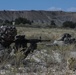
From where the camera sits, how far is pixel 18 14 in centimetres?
15412

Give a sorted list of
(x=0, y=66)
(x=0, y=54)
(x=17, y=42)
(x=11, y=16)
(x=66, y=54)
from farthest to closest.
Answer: (x=11, y=16), (x=17, y=42), (x=0, y=54), (x=66, y=54), (x=0, y=66)

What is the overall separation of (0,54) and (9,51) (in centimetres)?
40

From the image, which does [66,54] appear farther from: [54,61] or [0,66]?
[0,66]

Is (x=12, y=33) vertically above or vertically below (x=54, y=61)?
above

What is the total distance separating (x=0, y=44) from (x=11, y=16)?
139059 millimetres

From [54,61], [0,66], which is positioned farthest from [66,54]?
[0,66]

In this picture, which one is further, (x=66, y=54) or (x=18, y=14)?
(x=18, y=14)

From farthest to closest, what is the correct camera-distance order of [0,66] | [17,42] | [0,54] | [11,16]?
[11,16] → [17,42] → [0,54] → [0,66]

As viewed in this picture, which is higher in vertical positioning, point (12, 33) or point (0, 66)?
point (12, 33)

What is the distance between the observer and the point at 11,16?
150375 millimetres

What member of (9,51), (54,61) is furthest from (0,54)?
(54,61)

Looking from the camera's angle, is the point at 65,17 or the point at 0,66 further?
the point at 65,17

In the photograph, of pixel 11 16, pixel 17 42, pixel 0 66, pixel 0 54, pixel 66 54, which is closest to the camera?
pixel 0 66

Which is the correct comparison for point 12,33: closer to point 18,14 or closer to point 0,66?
point 0,66
